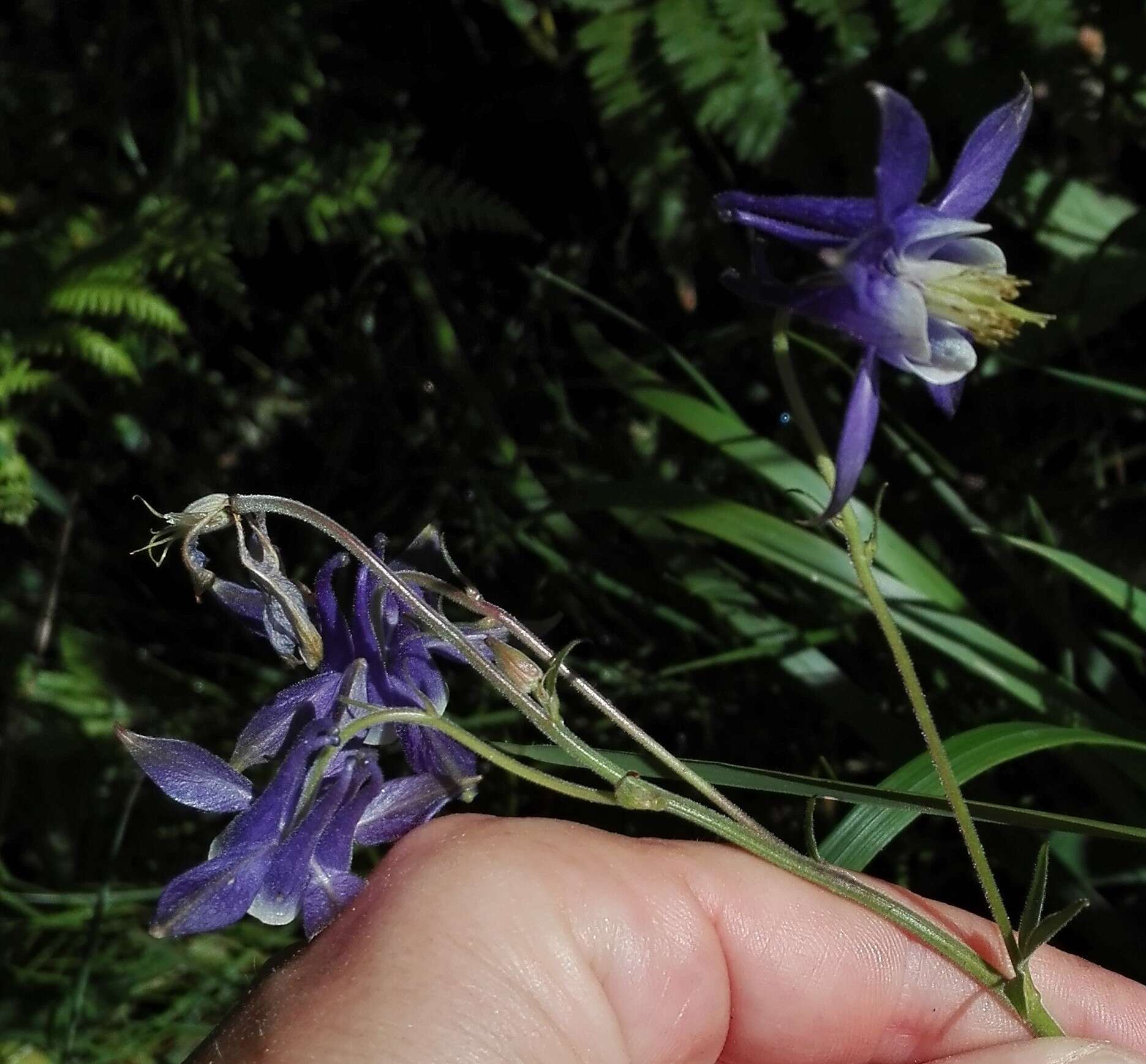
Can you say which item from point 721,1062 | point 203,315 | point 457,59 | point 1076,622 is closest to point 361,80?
point 457,59

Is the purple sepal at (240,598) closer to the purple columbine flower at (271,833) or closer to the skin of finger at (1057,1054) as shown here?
the purple columbine flower at (271,833)

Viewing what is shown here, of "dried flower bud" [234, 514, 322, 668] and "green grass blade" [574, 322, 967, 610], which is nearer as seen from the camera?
"dried flower bud" [234, 514, 322, 668]

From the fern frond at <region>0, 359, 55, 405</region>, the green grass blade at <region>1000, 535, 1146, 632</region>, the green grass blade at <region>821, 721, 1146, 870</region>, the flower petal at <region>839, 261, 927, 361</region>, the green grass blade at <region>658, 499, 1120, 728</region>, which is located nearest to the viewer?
the flower petal at <region>839, 261, 927, 361</region>

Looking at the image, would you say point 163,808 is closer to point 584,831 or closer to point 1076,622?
point 584,831

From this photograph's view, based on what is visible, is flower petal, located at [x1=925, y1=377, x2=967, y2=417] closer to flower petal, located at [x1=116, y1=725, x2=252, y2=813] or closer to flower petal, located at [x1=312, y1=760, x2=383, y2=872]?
flower petal, located at [x1=312, y1=760, x2=383, y2=872]

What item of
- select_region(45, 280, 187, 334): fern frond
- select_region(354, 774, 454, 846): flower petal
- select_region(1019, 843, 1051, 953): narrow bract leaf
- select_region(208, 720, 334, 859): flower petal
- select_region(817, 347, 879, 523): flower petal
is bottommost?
select_region(1019, 843, 1051, 953): narrow bract leaf

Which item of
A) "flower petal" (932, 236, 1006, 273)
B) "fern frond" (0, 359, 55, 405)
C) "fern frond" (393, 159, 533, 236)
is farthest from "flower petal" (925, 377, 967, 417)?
"fern frond" (0, 359, 55, 405)
